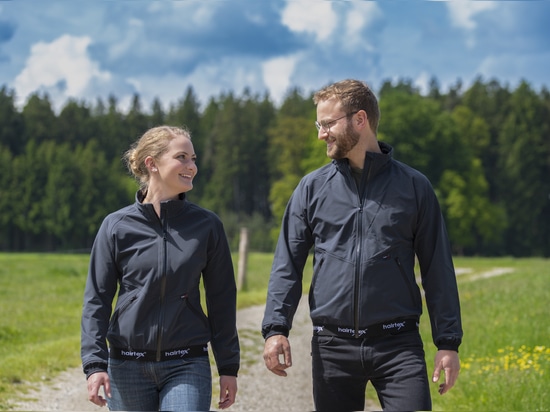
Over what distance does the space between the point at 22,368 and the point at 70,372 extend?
58cm

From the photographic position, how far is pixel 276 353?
4473 millimetres

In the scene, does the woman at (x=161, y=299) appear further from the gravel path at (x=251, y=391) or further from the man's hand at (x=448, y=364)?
the gravel path at (x=251, y=391)

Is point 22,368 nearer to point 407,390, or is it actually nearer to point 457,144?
point 407,390

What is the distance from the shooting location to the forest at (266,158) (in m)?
65.2

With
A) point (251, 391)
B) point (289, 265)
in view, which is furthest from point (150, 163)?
point (251, 391)

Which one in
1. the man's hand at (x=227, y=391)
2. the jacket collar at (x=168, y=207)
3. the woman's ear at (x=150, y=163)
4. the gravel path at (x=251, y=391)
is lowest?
the gravel path at (x=251, y=391)

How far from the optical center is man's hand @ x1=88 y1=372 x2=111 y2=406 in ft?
14.3

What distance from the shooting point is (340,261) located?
455 centimetres

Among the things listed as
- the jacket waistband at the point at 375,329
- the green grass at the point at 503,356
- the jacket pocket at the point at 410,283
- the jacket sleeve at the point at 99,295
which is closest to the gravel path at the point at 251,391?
the green grass at the point at 503,356

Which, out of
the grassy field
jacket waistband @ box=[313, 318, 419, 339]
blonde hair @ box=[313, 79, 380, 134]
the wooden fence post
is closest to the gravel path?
the grassy field

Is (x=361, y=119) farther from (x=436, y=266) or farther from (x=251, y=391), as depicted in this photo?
(x=251, y=391)

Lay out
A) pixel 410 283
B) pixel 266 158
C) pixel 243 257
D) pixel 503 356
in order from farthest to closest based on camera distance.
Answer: pixel 266 158
pixel 243 257
pixel 503 356
pixel 410 283

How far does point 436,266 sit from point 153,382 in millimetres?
1578

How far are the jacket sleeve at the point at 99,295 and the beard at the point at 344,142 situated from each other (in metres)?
1.27
